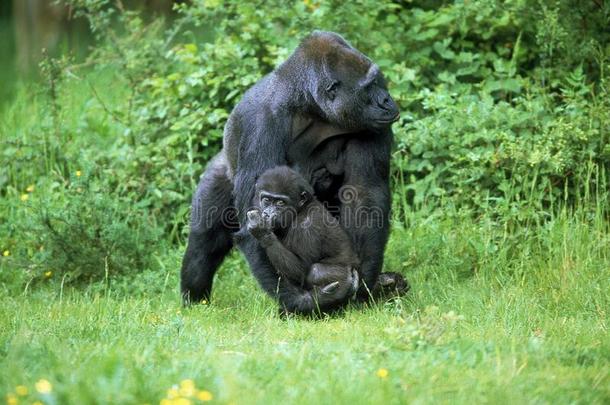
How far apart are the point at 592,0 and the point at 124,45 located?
3807 millimetres

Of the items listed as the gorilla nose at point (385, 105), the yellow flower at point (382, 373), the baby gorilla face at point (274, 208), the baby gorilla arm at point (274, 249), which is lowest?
the baby gorilla arm at point (274, 249)

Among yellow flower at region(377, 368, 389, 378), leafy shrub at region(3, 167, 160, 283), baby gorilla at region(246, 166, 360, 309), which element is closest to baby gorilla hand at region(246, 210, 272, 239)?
baby gorilla at region(246, 166, 360, 309)

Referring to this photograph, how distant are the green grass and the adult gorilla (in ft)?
0.84

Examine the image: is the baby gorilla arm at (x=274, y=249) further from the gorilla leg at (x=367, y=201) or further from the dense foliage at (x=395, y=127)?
the dense foliage at (x=395, y=127)

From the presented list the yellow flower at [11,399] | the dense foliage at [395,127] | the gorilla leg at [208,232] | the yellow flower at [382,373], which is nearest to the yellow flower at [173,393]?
the yellow flower at [11,399]

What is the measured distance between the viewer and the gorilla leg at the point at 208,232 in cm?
551

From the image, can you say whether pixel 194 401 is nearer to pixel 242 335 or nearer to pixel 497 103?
pixel 242 335

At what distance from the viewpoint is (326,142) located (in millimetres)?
5152

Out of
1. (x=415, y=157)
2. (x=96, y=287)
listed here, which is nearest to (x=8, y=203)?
(x=96, y=287)

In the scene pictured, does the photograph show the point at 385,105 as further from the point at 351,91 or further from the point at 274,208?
the point at 274,208

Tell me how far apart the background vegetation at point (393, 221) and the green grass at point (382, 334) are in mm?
14

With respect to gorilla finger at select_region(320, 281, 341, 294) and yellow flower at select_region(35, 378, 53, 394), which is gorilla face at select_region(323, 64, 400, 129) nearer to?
gorilla finger at select_region(320, 281, 341, 294)

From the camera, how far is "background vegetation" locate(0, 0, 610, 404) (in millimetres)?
3354

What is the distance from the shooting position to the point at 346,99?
16.1 feet
